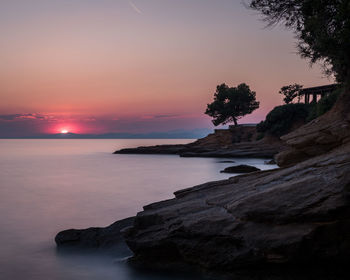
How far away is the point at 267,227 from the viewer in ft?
25.1

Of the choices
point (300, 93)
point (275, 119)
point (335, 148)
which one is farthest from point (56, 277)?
point (300, 93)

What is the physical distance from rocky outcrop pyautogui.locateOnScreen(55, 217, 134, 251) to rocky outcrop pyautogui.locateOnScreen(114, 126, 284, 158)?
4922cm

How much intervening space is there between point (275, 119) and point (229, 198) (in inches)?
2333

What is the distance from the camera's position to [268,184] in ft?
31.0

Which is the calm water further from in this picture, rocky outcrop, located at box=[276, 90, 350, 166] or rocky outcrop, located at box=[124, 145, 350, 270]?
rocky outcrop, located at box=[276, 90, 350, 166]

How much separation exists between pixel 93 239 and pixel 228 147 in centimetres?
5726

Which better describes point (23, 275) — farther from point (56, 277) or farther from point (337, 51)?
point (337, 51)

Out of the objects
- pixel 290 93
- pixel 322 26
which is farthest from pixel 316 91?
pixel 322 26

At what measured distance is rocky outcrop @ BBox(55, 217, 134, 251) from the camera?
430 inches

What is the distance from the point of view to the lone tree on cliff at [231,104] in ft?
308

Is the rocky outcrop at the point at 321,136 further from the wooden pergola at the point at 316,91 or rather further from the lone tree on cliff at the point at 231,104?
the lone tree on cliff at the point at 231,104

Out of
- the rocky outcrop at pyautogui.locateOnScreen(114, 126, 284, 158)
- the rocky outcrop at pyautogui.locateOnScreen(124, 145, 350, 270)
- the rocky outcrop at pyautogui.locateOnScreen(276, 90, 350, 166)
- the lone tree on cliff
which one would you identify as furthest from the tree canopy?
the lone tree on cliff

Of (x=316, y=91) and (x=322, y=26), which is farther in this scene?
(x=316, y=91)

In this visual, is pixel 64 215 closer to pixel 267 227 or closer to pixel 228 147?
pixel 267 227
